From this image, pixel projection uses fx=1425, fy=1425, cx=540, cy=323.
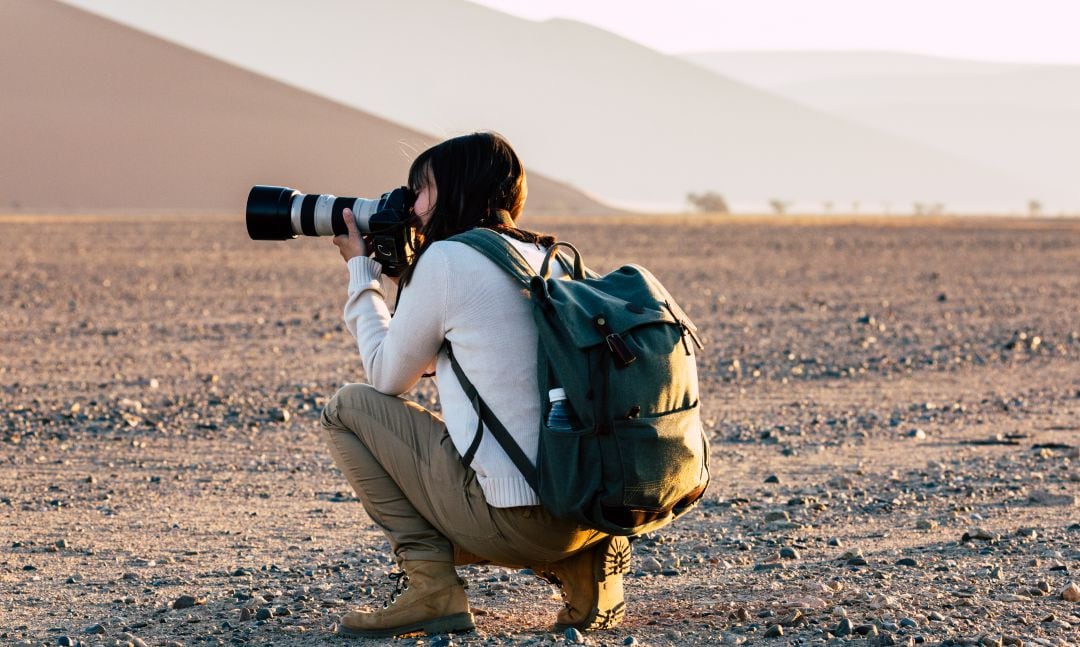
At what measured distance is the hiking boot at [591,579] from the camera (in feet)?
12.1

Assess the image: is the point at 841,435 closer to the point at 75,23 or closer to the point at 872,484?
the point at 872,484

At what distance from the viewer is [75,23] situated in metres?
84.7

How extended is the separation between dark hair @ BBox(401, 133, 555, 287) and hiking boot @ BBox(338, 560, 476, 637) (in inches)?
30.1

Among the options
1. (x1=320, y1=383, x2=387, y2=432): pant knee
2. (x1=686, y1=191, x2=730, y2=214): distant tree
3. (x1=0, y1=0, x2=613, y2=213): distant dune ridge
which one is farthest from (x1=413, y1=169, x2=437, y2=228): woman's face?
(x1=686, y1=191, x2=730, y2=214): distant tree

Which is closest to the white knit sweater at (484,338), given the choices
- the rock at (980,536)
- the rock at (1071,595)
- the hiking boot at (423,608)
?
the hiking boot at (423,608)

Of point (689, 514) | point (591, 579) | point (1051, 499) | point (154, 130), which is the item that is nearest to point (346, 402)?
point (591, 579)

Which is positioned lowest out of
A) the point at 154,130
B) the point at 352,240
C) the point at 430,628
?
the point at 430,628

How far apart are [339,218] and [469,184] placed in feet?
1.63

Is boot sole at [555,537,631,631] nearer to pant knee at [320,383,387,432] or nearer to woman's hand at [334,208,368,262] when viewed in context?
pant knee at [320,383,387,432]

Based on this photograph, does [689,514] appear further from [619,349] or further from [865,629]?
[619,349]

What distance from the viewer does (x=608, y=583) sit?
147 inches

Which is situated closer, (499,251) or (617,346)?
(617,346)

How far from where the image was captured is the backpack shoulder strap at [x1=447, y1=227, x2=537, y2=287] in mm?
3365

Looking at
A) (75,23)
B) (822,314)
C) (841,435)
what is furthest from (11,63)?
(841,435)
